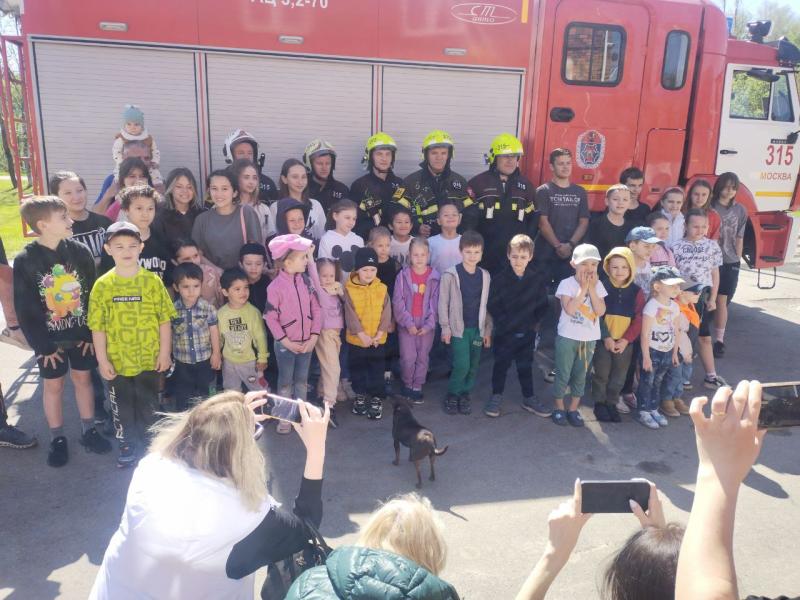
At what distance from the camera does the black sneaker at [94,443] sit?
4.29 metres

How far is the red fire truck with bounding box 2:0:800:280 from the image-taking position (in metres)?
5.32

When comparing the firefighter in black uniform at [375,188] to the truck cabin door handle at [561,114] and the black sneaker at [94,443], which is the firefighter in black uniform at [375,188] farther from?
the black sneaker at [94,443]

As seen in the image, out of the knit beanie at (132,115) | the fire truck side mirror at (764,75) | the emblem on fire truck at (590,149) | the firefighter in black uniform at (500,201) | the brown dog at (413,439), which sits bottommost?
the brown dog at (413,439)

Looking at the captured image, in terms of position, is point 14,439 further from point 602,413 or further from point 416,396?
point 602,413

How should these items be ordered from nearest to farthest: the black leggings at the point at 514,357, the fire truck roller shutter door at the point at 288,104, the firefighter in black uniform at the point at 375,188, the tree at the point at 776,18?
the black leggings at the point at 514,357, the fire truck roller shutter door at the point at 288,104, the firefighter in black uniform at the point at 375,188, the tree at the point at 776,18

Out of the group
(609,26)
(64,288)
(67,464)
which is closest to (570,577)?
(67,464)

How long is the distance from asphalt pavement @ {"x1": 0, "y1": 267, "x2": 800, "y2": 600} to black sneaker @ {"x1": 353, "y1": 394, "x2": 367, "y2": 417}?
4.0 inches

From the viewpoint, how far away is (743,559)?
3320 mm

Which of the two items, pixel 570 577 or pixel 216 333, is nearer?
pixel 570 577

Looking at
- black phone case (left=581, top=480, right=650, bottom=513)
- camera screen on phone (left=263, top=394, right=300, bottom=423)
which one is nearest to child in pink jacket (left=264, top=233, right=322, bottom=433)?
camera screen on phone (left=263, top=394, right=300, bottom=423)

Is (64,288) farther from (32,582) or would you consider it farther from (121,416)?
(32,582)

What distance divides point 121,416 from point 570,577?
2.93m

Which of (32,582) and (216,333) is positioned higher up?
(216,333)

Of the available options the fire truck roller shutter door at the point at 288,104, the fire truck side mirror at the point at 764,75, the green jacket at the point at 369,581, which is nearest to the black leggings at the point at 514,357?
the fire truck roller shutter door at the point at 288,104
